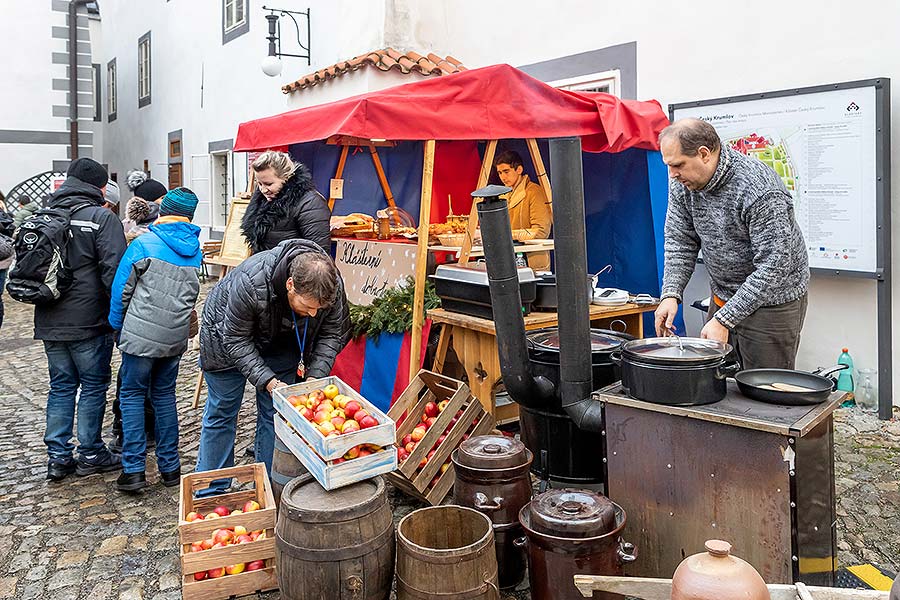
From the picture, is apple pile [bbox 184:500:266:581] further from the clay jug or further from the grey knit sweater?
the grey knit sweater

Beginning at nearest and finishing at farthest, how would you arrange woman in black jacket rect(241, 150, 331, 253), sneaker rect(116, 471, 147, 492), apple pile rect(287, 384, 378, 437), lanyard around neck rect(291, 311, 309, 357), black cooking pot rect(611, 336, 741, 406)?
1. black cooking pot rect(611, 336, 741, 406)
2. apple pile rect(287, 384, 378, 437)
3. lanyard around neck rect(291, 311, 309, 357)
4. sneaker rect(116, 471, 147, 492)
5. woman in black jacket rect(241, 150, 331, 253)

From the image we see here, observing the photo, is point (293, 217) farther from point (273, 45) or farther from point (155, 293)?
point (273, 45)

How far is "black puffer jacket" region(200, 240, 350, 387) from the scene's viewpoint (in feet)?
11.5

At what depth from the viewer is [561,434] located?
381 centimetres

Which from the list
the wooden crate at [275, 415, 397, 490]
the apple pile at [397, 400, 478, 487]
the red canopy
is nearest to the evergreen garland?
the apple pile at [397, 400, 478, 487]

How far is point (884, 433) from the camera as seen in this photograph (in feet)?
17.0

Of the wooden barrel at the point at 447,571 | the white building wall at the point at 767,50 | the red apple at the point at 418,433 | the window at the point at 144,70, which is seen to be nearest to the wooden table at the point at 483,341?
the red apple at the point at 418,433

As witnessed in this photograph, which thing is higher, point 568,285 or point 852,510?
point 568,285

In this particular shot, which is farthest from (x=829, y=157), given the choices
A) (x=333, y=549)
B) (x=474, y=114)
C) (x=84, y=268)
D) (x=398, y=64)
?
(x=84, y=268)

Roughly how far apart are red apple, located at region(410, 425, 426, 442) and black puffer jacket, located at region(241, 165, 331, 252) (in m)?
1.53

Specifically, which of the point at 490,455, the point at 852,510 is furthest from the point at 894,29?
the point at 490,455

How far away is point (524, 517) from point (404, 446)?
140 centimetres

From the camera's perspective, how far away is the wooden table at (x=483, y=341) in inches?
193

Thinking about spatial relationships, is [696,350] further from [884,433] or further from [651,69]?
[651,69]
